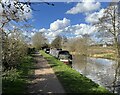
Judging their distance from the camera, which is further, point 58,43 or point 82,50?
point 58,43

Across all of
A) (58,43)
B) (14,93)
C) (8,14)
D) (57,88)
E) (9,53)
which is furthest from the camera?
(58,43)

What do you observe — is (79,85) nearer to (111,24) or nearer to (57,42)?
(111,24)

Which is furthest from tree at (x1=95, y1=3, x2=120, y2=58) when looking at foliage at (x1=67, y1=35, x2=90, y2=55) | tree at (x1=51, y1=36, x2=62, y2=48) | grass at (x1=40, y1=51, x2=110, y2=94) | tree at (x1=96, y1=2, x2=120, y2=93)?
tree at (x1=51, y1=36, x2=62, y2=48)

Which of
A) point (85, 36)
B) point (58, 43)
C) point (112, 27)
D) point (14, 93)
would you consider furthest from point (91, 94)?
point (58, 43)

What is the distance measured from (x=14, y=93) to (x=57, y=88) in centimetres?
256

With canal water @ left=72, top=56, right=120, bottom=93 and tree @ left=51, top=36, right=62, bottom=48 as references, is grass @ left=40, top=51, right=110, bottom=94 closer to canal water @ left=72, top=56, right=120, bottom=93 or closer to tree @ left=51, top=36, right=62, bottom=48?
canal water @ left=72, top=56, right=120, bottom=93

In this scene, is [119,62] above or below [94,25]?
below

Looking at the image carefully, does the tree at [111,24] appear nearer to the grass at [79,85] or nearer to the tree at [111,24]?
the tree at [111,24]

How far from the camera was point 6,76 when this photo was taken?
17.0 meters

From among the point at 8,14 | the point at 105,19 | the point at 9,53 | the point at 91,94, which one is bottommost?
the point at 91,94

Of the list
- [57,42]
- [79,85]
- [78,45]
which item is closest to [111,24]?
[79,85]

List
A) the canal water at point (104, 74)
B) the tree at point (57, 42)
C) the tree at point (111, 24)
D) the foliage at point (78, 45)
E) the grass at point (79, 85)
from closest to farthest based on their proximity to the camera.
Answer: the grass at point (79, 85) → the canal water at point (104, 74) → the tree at point (111, 24) → the foliage at point (78, 45) → the tree at point (57, 42)

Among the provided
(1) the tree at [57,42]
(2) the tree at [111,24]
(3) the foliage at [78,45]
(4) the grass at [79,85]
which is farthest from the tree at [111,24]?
(1) the tree at [57,42]

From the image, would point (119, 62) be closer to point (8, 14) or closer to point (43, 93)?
point (43, 93)
